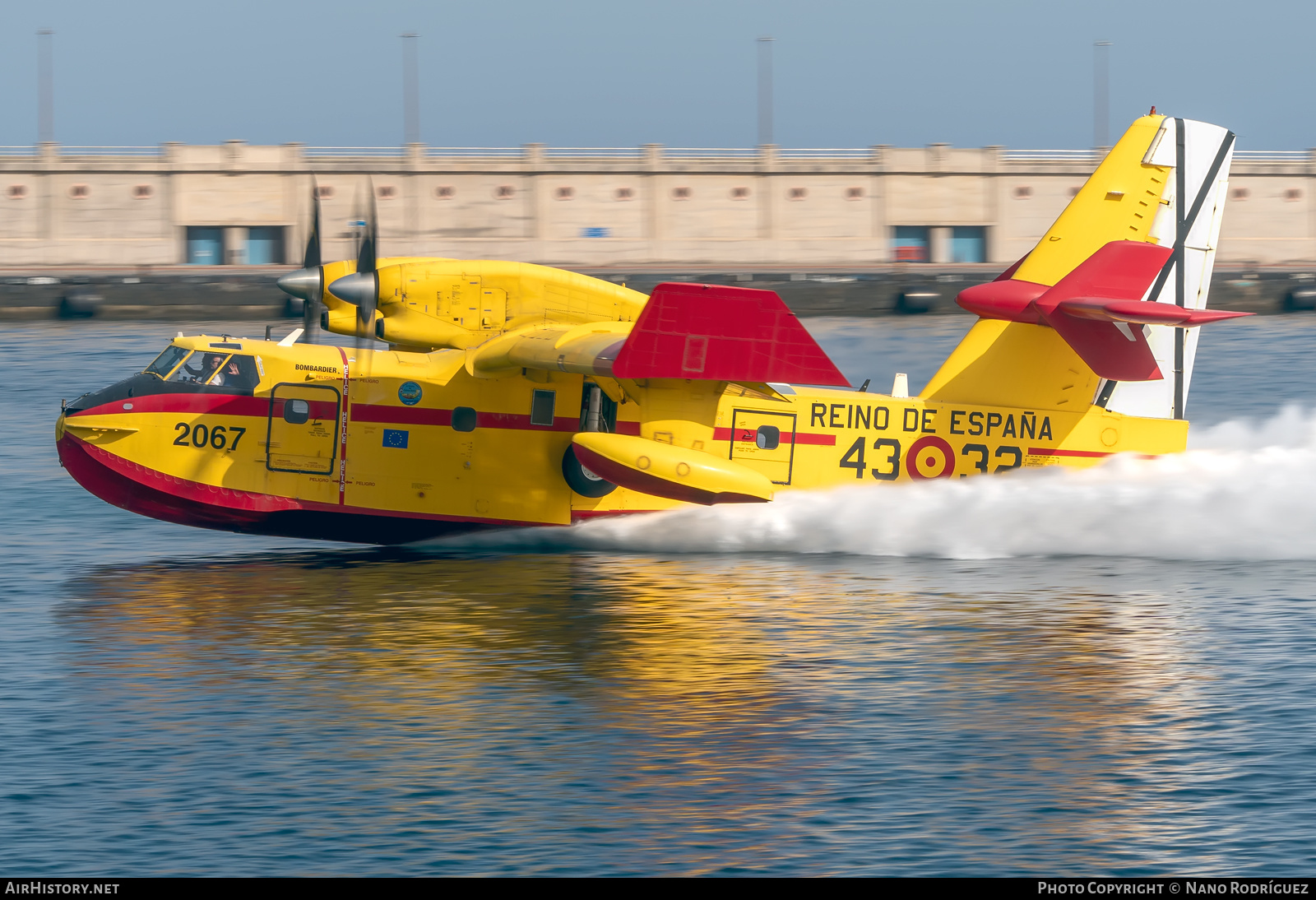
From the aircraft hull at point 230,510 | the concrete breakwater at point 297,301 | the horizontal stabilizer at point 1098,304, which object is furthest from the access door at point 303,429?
the concrete breakwater at point 297,301

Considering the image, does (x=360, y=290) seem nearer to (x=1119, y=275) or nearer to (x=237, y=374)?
(x=237, y=374)

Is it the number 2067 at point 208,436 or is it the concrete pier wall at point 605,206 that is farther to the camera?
the concrete pier wall at point 605,206

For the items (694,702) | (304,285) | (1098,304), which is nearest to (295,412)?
(304,285)

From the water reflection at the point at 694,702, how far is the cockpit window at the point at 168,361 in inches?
114

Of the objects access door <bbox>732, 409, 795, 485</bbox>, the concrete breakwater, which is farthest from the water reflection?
the concrete breakwater

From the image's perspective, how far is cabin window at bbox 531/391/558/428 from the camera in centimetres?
2058

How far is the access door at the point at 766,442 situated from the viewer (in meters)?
20.9

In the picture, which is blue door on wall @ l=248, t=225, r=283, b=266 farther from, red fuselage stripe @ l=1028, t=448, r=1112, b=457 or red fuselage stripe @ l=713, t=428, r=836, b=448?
red fuselage stripe @ l=1028, t=448, r=1112, b=457

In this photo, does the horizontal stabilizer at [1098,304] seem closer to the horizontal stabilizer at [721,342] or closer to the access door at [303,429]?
the horizontal stabilizer at [721,342]

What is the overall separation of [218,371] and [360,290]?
244 cm

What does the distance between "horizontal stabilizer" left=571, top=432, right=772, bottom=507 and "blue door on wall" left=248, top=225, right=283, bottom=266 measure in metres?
69.5

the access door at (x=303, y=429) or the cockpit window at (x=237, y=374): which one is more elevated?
the cockpit window at (x=237, y=374)

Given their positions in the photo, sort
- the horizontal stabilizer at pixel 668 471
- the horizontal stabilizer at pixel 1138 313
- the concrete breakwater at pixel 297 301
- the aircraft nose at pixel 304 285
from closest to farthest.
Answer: the horizontal stabilizer at pixel 1138 313 < the horizontal stabilizer at pixel 668 471 < the aircraft nose at pixel 304 285 < the concrete breakwater at pixel 297 301

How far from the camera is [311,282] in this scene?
20516mm
